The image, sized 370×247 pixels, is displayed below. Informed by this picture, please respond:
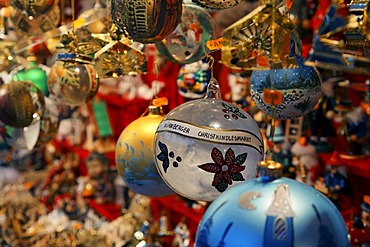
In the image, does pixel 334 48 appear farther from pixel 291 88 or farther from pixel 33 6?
pixel 33 6

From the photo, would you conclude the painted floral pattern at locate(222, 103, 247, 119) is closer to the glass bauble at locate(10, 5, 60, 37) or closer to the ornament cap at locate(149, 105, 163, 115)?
the ornament cap at locate(149, 105, 163, 115)

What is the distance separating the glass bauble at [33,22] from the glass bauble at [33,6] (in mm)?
34

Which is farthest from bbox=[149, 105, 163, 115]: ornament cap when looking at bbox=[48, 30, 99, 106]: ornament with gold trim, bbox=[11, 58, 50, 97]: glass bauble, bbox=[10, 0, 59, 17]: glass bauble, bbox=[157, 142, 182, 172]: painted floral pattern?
bbox=[11, 58, 50, 97]: glass bauble

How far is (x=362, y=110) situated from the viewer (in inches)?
90.6

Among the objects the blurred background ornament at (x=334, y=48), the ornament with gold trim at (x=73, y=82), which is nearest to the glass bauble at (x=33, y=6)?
the ornament with gold trim at (x=73, y=82)

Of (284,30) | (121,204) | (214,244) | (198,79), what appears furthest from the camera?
(121,204)

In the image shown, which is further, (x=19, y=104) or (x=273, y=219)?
(x=19, y=104)

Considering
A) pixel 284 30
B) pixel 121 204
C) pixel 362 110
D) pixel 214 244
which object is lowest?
pixel 121 204

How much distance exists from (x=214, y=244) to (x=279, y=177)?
0.51 feet

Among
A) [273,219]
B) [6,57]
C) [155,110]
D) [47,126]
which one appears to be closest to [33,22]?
[6,57]

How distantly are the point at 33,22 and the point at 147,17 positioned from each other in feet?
2.47

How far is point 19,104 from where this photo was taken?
1.83 m

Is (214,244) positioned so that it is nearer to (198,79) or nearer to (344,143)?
(198,79)

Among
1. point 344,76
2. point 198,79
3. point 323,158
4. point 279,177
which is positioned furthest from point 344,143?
point 279,177
